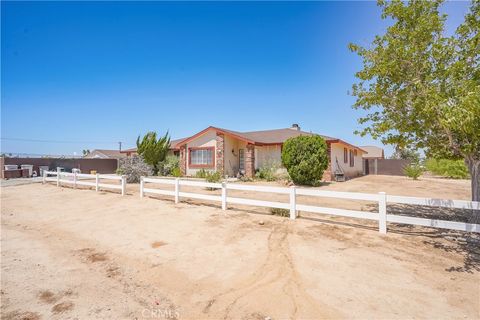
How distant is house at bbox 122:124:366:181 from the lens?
19.8m

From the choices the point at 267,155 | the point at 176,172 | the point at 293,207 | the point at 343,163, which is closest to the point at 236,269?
the point at 293,207

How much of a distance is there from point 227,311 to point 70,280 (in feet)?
9.25

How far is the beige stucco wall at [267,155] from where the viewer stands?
66.5ft

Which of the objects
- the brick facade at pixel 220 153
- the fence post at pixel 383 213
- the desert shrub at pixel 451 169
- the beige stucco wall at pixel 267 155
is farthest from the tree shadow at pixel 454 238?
the desert shrub at pixel 451 169

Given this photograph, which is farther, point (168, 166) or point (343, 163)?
point (168, 166)

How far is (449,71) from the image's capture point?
646 centimetres

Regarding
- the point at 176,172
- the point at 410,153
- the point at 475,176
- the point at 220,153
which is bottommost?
the point at 176,172

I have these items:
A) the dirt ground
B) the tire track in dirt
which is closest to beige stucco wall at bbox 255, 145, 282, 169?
the dirt ground

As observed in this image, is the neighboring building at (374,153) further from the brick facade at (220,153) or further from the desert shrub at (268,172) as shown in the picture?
the brick facade at (220,153)

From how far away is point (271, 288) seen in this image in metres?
3.96

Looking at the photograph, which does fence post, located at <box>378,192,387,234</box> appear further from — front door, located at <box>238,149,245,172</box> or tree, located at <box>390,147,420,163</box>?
front door, located at <box>238,149,245,172</box>

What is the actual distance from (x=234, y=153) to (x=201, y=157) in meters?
2.77

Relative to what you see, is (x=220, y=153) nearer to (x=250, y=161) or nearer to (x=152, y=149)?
(x=250, y=161)

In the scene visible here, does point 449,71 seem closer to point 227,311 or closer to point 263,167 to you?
point 227,311
